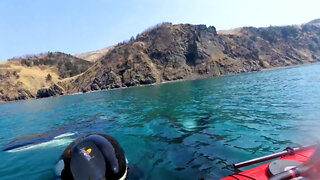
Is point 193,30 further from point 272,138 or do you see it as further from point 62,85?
point 272,138

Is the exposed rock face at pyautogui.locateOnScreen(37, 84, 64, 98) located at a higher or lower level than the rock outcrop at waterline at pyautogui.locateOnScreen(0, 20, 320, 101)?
lower

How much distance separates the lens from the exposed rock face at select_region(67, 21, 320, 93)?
465 feet

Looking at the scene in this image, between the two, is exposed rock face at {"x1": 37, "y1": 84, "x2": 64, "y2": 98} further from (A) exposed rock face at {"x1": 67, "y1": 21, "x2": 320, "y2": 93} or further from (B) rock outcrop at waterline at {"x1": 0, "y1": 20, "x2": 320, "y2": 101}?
(A) exposed rock face at {"x1": 67, "y1": 21, "x2": 320, "y2": 93}

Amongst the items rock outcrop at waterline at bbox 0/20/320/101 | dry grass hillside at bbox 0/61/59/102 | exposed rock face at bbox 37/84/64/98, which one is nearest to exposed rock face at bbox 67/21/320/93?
rock outcrop at waterline at bbox 0/20/320/101

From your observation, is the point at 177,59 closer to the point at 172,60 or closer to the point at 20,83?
the point at 172,60

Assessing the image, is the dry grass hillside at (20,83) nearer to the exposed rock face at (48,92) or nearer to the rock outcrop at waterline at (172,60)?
the rock outcrop at waterline at (172,60)

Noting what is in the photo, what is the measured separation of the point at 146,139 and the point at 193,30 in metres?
162

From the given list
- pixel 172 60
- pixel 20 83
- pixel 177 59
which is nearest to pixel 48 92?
pixel 20 83

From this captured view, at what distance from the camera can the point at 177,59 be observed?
151250 mm

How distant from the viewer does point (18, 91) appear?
147 m

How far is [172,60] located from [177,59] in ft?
11.1

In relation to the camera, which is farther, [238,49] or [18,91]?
[238,49]

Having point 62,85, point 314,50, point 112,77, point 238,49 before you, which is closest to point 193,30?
point 238,49

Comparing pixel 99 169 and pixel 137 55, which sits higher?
pixel 137 55
